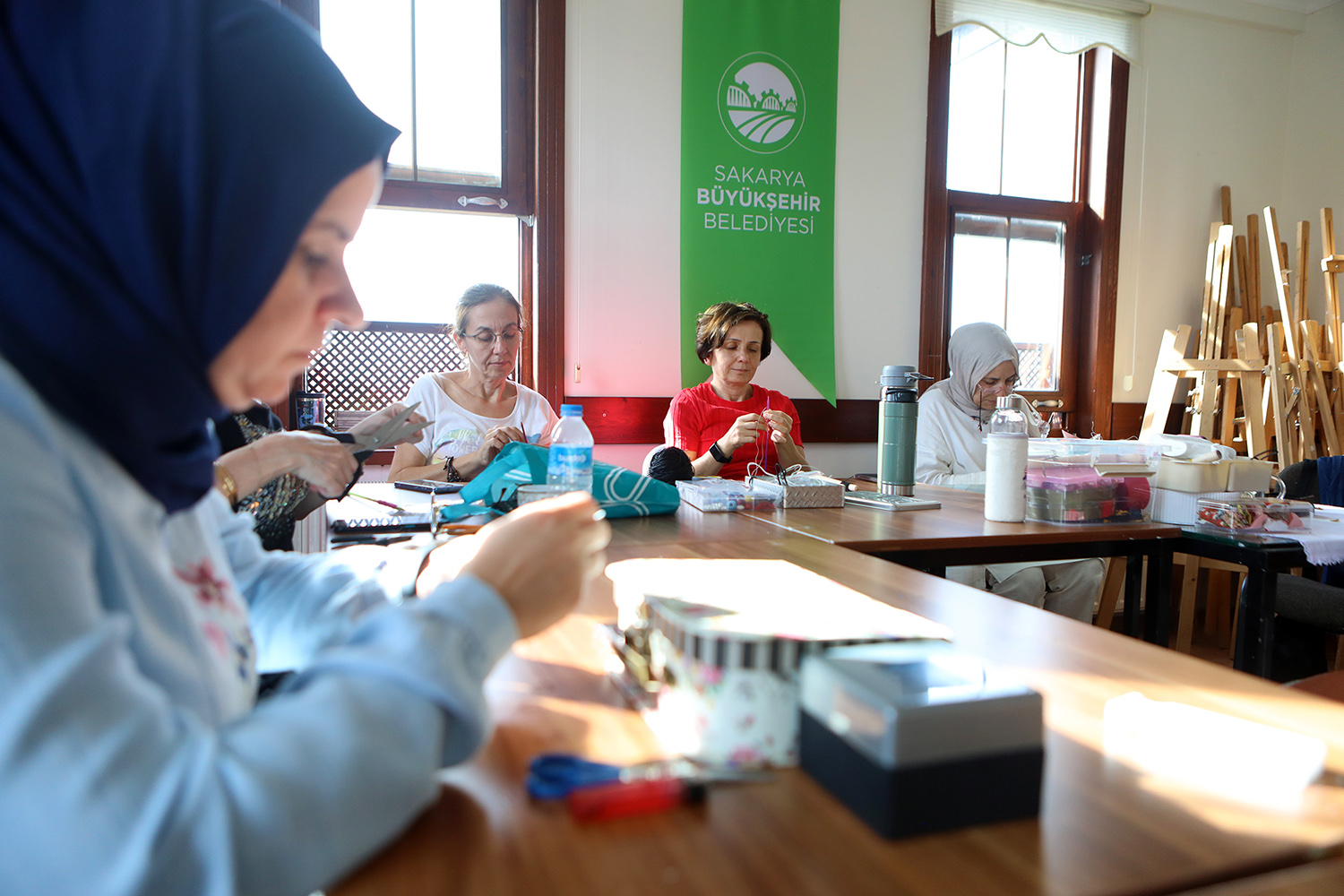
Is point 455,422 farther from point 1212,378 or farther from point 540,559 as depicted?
point 1212,378

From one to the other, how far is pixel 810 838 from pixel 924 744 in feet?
0.31

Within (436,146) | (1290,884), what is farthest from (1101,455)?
(436,146)

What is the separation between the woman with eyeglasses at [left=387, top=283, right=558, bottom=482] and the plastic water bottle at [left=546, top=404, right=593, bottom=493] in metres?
1.09

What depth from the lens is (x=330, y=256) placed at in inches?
24.3

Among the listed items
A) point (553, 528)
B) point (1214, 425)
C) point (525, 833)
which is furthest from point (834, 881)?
point (1214, 425)

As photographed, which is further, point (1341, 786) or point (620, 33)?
point (620, 33)

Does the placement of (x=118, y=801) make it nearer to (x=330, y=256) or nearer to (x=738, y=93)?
(x=330, y=256)

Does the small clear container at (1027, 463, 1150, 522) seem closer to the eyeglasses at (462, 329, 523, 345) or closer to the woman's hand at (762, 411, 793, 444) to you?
the woman's hand at (762, 411, 793, 444)

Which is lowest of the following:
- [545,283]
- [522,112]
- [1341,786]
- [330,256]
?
[1341,786]

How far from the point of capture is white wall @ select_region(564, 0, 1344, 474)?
3.42 meters

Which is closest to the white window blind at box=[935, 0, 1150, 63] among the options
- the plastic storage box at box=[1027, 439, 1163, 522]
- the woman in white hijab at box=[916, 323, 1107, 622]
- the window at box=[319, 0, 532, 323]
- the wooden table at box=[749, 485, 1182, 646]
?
the woman in white hijab at box=[916, 323, 1107, 622]

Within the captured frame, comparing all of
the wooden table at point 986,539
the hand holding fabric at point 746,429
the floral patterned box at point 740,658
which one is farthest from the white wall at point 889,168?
the floral patterned box at point 740,658

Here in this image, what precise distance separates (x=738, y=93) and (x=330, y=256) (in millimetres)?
3321

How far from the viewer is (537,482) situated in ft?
5.90
